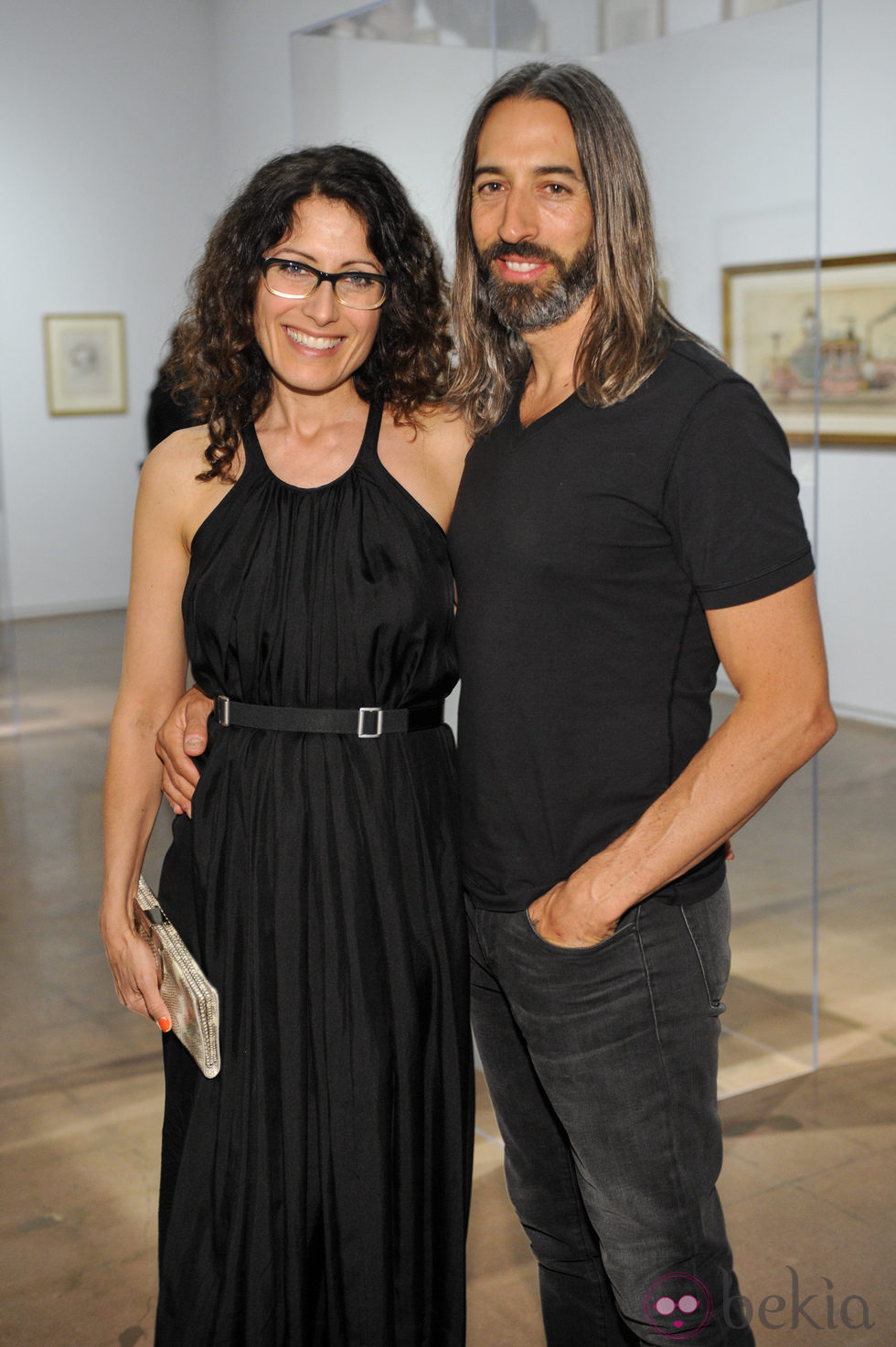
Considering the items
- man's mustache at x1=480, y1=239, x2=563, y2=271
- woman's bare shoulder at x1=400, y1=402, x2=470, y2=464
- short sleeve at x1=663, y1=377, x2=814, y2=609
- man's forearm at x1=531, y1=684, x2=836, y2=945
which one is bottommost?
man's forearm at x1=531, y1=684, x2=836, y2=945

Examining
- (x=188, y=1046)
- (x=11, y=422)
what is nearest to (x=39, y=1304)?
(x=188, y=1046)

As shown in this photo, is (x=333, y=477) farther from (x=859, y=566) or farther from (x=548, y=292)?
(x=859, y=566)

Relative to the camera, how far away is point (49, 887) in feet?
17.0

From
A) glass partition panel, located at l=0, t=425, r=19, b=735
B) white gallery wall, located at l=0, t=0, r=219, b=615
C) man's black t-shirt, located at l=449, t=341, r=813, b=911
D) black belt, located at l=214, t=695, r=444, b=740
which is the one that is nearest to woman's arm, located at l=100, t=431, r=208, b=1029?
black belt, located at l=214, t=695, r=444, b=740

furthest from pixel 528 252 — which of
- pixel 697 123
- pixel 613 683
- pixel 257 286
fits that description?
pixel 697 123

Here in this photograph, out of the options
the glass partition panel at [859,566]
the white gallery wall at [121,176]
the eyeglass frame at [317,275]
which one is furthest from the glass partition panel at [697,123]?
the white gallery wall at [121,176]

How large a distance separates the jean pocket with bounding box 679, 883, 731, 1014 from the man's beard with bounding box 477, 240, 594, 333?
79 centimetres

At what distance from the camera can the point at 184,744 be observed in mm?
2039

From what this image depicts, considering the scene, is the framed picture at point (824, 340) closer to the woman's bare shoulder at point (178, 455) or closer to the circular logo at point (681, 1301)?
the woman's bare shoulder at point (178, 455)

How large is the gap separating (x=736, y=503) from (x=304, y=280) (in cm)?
75

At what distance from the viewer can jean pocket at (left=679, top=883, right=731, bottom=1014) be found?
1.81 meters

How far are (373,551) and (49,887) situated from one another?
366 cm

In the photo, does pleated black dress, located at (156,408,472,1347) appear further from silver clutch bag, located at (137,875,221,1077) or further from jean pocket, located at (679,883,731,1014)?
jean pocket, located at (679,883,731,1014)

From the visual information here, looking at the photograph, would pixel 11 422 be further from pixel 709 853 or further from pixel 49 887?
pixel 709 853
